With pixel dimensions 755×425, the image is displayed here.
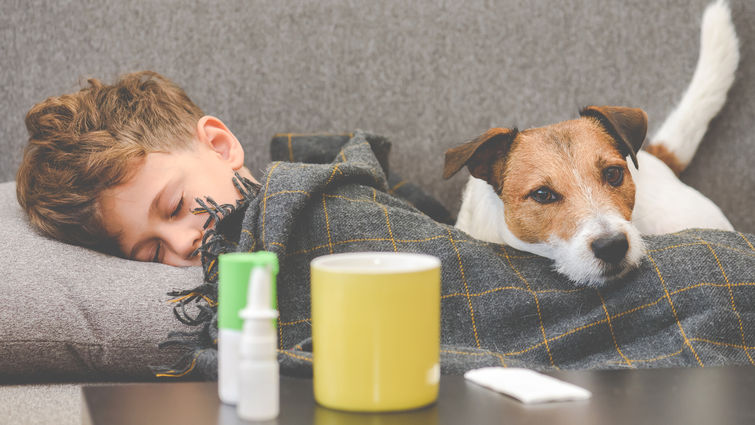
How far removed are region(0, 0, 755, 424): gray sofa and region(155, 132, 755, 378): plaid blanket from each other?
738 mm

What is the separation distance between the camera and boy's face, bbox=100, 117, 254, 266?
1.19 m

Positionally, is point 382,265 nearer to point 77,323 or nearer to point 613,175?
point 77,323

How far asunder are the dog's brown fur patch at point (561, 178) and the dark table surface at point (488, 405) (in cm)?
50

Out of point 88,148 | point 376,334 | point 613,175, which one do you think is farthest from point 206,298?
point 613,175

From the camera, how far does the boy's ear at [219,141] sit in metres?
1.36

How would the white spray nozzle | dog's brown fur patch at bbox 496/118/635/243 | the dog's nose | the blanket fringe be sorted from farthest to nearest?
dog's brown fur patch at bbox 496/118/635/243 → the dog's nose → the blanket fringe → the white spray nozzle

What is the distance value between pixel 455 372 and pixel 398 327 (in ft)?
0.88

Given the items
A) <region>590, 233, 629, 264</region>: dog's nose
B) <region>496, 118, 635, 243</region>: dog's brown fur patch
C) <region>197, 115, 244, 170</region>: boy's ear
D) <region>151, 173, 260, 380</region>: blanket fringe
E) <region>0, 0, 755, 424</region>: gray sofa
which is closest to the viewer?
<region>151, 173, 260, 380</region>: blanket fringe

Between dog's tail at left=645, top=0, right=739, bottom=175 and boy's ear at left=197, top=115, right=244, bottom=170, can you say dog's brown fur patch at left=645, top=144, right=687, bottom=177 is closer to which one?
dog's tail at left=645, top=0, right=739, bottom=175

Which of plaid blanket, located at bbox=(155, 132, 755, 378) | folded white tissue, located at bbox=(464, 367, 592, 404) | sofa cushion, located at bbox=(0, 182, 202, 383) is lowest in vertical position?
sofa cushion, located at bbox=(0, 182, 202, 383)

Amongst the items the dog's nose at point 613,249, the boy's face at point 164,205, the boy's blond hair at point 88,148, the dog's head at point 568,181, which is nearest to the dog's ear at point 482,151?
the dog's head at point 568,181

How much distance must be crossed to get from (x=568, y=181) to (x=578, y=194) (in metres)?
0.04

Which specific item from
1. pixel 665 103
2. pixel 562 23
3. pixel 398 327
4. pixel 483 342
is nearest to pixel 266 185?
pixel 483 342

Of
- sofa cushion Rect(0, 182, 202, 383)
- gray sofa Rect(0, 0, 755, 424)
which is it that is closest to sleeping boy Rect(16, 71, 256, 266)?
sofa cushion Rect(0, 182, 202, 383)
